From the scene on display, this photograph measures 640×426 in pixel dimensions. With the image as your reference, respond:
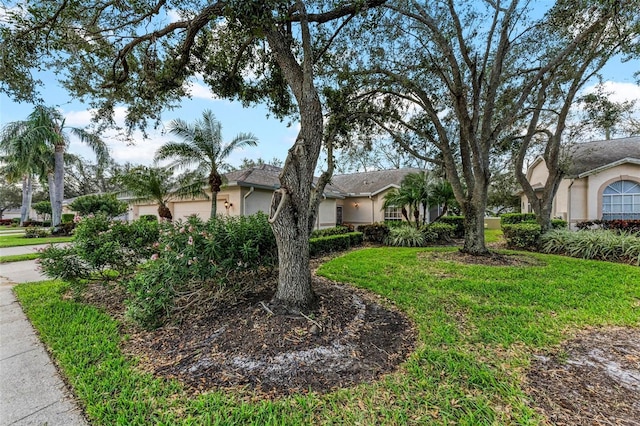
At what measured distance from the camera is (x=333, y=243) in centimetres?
1077

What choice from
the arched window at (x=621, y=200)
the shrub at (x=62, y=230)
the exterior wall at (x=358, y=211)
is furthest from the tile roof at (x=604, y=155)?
the shrub at (x=62, y=230)

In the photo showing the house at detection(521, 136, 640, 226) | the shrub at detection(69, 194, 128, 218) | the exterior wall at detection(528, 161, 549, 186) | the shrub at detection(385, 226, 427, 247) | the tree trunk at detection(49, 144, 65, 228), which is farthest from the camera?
the shrub at detection(69, 194, 128, 218)

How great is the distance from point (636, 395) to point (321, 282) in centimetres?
467

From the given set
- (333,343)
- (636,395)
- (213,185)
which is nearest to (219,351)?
(333,343)

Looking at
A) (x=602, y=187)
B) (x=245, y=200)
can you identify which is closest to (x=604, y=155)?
(x=602, y=187)

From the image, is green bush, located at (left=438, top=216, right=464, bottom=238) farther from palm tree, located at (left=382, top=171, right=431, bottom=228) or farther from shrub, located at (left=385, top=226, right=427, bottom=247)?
shrub, located at (left=385, top=226, right=427, bottom=247)

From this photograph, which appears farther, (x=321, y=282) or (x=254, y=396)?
(x=321, y=282)

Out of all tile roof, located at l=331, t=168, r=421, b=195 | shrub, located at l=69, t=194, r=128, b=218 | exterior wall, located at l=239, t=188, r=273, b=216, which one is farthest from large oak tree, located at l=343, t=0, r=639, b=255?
shrub, located at l=69, t=194, r=128, b=218

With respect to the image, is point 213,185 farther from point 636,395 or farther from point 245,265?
point 636,395

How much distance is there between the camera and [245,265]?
466cm

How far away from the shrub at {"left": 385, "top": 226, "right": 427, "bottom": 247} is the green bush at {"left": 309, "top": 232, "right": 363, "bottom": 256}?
149 centimetres

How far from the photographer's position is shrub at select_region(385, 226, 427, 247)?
12.0 m

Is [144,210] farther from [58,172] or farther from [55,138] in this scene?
[55,138]

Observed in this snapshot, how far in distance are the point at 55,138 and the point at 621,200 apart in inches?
1271
